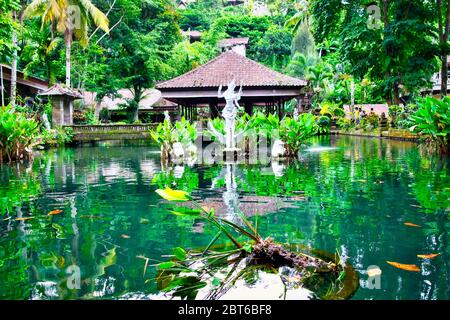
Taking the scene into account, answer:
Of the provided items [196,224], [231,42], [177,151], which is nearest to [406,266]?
[196,224]

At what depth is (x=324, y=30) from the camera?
70.9ft

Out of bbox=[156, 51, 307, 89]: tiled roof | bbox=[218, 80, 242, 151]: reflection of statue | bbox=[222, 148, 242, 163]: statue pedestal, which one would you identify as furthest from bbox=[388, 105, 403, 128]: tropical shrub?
bbox=[222, 148, 242, 163]: statue pedestal

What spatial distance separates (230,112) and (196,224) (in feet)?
26.9

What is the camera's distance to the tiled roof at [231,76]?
1922cm

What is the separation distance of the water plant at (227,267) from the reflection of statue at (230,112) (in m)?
9.38

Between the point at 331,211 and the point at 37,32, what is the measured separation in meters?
26.9

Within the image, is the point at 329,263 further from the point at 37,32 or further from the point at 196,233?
the point at 37,32

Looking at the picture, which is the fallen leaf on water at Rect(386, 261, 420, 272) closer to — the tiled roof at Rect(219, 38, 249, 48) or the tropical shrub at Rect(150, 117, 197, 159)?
the tropical shrub at Rect(150, 117, 197, 159)

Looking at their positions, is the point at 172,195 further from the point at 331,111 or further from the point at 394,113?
the point at 331,111

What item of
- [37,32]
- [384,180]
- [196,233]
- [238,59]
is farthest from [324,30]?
[196,233]

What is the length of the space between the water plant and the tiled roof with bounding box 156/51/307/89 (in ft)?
51.9

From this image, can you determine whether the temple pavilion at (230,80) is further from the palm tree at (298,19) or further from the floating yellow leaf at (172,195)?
the palm tree at (298,19)

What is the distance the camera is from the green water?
2896 millimetres

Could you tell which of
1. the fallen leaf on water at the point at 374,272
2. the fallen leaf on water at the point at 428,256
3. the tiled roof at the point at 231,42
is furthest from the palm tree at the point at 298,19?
the fallen leaf on water at the point at 374,272
